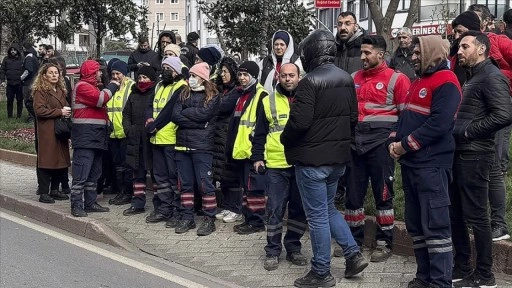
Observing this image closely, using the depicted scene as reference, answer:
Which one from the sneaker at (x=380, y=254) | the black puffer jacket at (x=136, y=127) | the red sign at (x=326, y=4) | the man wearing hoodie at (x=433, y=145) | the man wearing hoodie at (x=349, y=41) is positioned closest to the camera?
the man wearing hoodie at (x=433, y=145)

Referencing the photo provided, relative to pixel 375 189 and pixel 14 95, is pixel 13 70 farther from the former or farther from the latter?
pixel 375 189

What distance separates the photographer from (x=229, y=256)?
291 inches

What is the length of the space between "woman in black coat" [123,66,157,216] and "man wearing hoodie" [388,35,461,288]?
12.9 feet

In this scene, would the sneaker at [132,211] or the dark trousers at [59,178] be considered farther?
the dark trousers at [59,178]

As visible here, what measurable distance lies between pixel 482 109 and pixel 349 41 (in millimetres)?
2208

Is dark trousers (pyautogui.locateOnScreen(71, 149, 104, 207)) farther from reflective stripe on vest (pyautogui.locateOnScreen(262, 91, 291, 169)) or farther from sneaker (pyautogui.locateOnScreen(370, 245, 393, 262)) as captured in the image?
sneaker (pyautogui.locateOnScreen(370, 245, 393, 262))

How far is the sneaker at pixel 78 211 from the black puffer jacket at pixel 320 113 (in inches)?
147

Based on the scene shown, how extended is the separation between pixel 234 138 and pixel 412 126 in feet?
8.57

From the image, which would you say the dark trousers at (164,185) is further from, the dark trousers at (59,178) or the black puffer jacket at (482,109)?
the black puffer jacket at (482,109)

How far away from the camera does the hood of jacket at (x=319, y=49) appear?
618 cm

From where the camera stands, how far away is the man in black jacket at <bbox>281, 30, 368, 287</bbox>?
236 inches

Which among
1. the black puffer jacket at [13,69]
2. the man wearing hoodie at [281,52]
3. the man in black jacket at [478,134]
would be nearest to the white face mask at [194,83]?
the man wearing hoodie at [281,52]

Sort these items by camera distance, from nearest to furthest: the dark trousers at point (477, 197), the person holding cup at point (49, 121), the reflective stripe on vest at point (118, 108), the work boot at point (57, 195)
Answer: the dark trousers at point (477, 197) < the reflective stripe on vest at point (118, 108) < the person holding cup at point (49, 121) < the work boot at point (57, 195)

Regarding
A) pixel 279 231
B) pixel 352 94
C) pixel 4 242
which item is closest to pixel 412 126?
pixel 352 94
